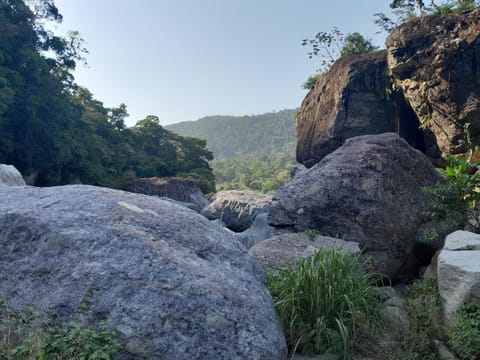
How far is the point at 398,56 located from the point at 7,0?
19589 millimetres

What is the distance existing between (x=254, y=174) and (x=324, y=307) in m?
61.0

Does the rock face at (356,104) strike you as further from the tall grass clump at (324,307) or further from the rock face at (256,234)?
the tall grass clump at (324,307)

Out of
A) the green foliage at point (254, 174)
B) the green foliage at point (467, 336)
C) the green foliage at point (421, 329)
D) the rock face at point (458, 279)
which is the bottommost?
the green foliage at point (254, 174)

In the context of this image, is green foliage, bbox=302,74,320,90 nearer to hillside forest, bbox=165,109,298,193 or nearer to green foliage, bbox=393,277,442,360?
green foliage, bbox=393,277,442,360

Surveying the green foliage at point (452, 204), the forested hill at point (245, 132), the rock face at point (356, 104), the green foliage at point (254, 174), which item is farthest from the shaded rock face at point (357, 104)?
the forested hill at point (245, 132)

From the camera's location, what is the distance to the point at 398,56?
15.1 m

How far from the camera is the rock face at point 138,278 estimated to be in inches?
104

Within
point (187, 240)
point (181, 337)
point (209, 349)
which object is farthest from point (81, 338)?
point (187, 240)

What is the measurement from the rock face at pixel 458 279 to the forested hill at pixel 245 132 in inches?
3779

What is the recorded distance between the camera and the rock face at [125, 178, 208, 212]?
2388 cm

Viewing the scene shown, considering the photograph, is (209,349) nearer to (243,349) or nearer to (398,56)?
(243,349)

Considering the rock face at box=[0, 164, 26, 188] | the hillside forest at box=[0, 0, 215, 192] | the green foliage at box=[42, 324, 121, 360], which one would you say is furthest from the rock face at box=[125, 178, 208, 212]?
the green foliage at box=[42, 324, 121, 360]

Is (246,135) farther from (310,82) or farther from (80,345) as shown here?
(80,345)

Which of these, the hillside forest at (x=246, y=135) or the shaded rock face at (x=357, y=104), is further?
the hillside forest at (x=246, y=135)
